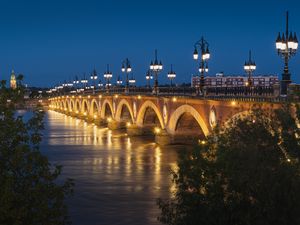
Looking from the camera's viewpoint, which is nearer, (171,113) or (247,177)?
(247,177)

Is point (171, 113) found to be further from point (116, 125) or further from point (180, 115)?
point (116, 125)

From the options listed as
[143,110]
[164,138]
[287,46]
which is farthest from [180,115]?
[287,46]

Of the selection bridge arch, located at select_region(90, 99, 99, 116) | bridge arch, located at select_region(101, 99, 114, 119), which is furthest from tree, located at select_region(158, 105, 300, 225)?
bridge arch, located at select_region(90, 99, 99, 116)

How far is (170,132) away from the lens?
167 feet

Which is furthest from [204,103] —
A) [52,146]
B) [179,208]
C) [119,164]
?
[179,208]

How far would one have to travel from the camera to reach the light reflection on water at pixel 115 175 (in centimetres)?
2512

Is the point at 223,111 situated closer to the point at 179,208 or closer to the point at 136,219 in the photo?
the point at 136,219

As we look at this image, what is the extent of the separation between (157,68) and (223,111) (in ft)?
54.3

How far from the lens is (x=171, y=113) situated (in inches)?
1975

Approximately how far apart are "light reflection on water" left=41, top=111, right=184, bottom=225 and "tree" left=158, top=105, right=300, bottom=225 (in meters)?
10.7

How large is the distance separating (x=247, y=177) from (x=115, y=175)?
24.3 metres

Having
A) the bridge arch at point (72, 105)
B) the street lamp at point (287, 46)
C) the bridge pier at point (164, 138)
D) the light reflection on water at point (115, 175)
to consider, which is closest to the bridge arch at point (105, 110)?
the light reflection on water at point (115, 175)

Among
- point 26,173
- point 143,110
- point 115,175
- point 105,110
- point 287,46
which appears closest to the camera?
point 26,173

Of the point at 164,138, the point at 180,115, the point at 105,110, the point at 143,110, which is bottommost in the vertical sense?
the point at 164,138
